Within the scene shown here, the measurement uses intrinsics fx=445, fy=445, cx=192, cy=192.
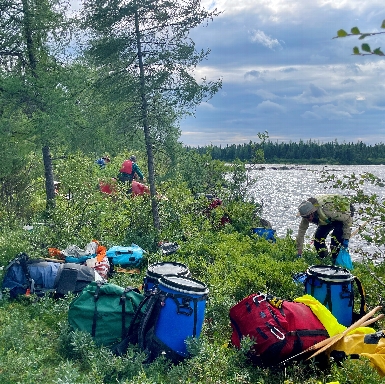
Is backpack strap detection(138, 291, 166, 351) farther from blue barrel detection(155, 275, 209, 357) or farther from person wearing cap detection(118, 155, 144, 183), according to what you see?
person wearing cap detection(118, 155, 144, 183)

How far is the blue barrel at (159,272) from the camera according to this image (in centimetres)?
698

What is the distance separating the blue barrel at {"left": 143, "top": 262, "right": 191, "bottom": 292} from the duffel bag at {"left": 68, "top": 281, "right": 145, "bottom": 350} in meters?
0.57

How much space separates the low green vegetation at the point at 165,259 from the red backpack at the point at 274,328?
8.2 inches

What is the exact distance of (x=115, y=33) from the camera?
40.0ft

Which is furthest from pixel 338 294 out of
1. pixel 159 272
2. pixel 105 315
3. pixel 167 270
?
pixel 105 315

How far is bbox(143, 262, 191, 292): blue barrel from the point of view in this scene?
6980mm

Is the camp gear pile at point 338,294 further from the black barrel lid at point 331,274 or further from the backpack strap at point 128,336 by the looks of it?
the backpack strap at point 128,336

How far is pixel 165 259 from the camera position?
32.6 feet

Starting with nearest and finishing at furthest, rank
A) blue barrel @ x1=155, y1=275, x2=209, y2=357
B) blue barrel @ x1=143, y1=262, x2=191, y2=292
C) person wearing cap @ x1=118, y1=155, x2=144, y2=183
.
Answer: blue barrel @ x1=155, y1=275, x2=209, y2=357 → blue barrel @ x1=143, y1=262, x2=191, y2=292 → person wearing cap @ x1=118, y1=155, x2=144, y2=183

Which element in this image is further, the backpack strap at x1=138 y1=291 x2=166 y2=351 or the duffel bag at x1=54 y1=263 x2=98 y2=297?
the duffel bag at x1=54 y1=263 x2=98 y2=297

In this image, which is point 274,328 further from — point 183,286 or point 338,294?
point 338,294

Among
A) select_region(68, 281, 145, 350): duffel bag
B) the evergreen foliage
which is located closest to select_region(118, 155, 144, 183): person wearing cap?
select_region(68, 281, 145, 350): duffel bag

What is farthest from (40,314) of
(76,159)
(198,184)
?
(198,184)

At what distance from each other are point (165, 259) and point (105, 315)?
372 cm
